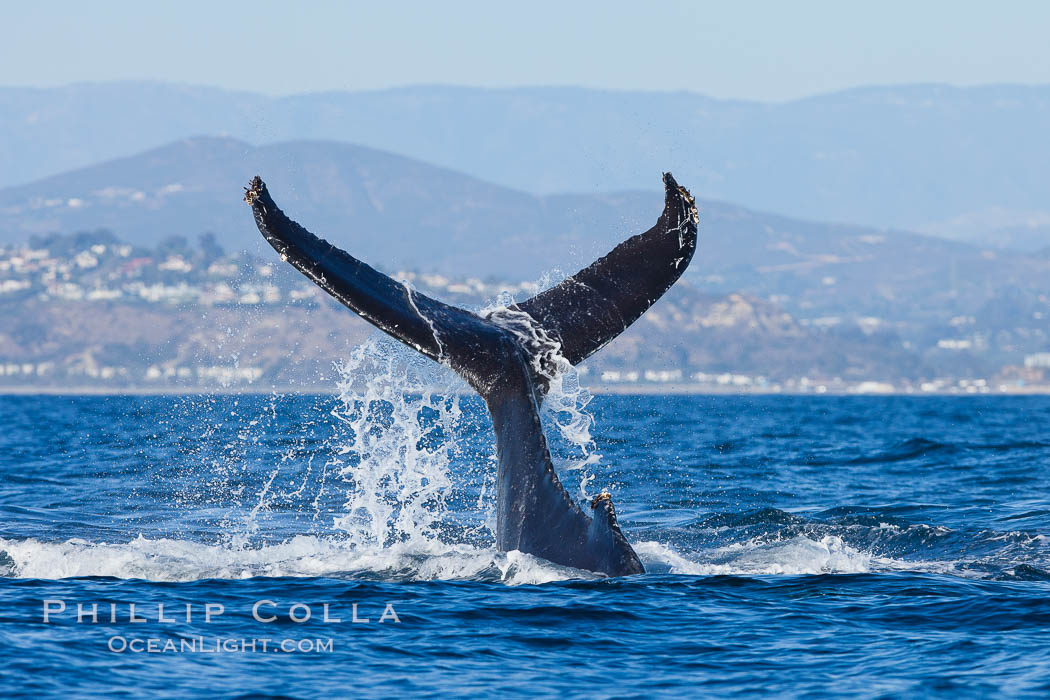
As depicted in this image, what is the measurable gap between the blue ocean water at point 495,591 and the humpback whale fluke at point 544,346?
1.11ft

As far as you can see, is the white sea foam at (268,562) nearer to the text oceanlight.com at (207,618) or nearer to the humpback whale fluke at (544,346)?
the humpback whale fluke at (544,346)

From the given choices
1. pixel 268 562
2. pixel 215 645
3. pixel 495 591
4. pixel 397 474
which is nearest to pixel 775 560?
pixel 495 591

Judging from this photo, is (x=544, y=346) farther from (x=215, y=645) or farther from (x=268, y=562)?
(x=215, y=645)

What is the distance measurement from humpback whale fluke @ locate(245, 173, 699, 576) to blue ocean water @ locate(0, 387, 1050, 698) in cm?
34

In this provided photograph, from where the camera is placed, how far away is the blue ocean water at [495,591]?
991cm

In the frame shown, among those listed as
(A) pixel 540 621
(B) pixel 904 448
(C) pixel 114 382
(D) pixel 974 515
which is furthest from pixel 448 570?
(C) pixel 114 382

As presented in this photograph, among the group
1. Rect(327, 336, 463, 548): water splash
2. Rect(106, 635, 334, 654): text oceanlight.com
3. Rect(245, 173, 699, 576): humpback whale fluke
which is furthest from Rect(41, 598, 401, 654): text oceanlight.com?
Rect(327, 336, 463, 548): water splash

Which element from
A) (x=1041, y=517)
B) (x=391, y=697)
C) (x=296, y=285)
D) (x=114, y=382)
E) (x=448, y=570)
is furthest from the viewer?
(x=296, y=285)

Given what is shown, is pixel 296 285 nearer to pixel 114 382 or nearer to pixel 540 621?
pixel 114 382

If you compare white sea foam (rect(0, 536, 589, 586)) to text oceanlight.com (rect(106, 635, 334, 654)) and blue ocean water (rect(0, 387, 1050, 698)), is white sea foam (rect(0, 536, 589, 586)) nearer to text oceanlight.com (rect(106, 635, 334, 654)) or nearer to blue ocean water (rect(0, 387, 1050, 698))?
blue ocean water (rect(0, 387, 1050, 698))

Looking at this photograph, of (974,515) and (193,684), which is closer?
(193,684)

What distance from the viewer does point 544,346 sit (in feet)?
42.8

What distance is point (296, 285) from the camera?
198875 millimetres

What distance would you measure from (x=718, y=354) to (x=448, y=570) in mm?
187653
